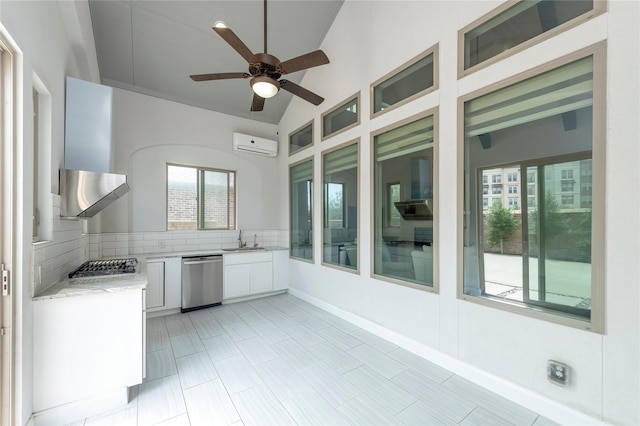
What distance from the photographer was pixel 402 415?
5.97 ft

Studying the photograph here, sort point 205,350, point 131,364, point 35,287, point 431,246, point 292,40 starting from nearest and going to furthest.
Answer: point 35,287 → point 131,364 → point 431,246 → point 205,350 → point 292,40

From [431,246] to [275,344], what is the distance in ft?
6.38

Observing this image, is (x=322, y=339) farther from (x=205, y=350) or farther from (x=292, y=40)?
(x=292, y=40)

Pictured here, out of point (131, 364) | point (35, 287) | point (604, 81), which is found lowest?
point (131, 364)

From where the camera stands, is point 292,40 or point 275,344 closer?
point 275,344

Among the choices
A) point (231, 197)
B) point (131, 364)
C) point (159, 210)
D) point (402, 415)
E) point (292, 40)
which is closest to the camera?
point (402, 415)

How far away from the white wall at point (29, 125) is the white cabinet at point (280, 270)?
285 centimetres

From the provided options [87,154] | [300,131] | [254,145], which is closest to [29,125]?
[87,154]

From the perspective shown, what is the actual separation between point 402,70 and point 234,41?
5.60 feet

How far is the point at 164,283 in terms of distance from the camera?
12.1 feet

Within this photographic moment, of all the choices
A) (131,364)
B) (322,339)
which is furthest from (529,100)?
(131,364)

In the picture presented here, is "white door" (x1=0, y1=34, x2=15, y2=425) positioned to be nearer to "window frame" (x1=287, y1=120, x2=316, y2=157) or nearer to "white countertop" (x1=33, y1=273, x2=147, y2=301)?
"white countertop" (x1=33, y1=273, x2=147, y2=301)

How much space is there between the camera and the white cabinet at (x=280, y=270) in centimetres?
466

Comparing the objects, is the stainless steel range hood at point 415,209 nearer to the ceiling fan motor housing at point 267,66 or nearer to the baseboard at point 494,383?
the baseboard at point 494,383
